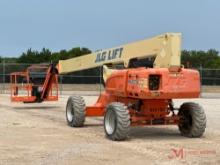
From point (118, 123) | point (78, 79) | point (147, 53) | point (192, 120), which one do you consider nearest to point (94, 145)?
point (118, 123)

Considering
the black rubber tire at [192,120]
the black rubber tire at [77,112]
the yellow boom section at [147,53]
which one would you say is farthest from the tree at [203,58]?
the black rubber tire at [192,120]

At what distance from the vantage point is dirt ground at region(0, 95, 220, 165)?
11117 mm

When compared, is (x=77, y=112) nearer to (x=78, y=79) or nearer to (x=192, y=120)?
(x=192, y=120)

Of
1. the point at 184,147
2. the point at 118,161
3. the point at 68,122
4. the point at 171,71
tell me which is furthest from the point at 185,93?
the point at 68,122

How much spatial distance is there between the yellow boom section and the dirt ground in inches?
73.7

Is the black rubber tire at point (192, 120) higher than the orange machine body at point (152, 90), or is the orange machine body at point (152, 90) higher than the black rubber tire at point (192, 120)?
the orange machine body at point (152, 90)

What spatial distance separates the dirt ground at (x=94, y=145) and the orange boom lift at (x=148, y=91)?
1.29 ft

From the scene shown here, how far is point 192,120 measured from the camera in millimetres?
14758

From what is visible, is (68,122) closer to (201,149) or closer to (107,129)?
(107,129)

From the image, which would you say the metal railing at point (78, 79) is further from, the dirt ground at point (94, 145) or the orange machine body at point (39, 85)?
the dirt ground at point (94, 145)

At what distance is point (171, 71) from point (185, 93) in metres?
0.61

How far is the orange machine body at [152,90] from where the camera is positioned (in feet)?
44.9

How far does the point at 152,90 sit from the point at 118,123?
109 centimetres

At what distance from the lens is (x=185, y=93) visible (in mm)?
13859
